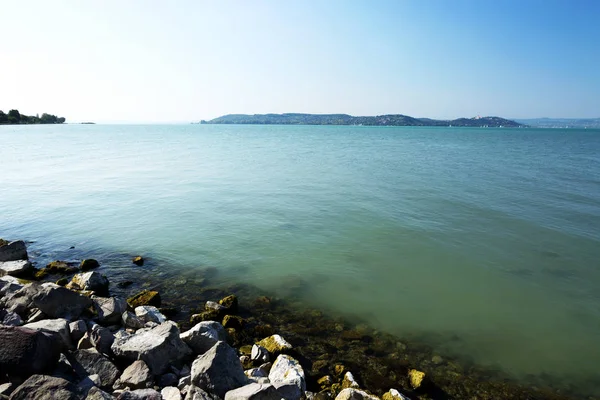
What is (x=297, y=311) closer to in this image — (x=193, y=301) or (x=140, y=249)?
(x=193, y=301)

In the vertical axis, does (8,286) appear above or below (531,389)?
above

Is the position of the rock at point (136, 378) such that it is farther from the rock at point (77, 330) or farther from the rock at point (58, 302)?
the rock at point (58, 302)

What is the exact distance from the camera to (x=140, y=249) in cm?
1642

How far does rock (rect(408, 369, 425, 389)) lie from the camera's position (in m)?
7.97

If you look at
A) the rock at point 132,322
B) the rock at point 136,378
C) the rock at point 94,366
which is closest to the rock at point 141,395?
the rock at point 136,378

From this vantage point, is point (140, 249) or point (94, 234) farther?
point (94, 234)

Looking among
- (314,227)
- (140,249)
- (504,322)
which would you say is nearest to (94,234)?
(140,249)

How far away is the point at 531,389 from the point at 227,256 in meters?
11.9

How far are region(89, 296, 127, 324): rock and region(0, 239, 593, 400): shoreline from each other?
4.30 feet

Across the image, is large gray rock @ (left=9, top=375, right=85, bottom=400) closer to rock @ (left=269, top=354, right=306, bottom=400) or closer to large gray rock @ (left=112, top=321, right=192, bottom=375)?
large gray rock @ (left=112, top=321, right=192, bottom=375)

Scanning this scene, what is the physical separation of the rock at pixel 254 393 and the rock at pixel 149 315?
14.0 ft

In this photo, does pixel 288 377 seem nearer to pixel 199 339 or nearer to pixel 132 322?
pixel 199 339

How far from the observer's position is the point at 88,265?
14.2 metres

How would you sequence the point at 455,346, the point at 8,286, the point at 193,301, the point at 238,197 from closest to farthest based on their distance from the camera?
the point at 455,346 → the point at 8,286 → the point at 193,301 → the point at 238,197
